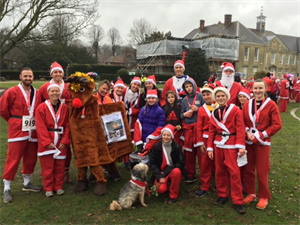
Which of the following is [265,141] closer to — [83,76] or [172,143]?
[172,143]

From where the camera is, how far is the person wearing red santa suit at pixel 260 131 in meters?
3.86

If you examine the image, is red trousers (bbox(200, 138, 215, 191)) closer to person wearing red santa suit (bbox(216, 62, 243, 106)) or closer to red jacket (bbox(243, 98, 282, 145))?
red jacket (bbox(243, 98, 282, 145))

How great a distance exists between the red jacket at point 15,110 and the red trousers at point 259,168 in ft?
13.0

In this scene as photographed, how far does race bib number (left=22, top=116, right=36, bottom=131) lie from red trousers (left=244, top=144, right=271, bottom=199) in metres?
3.87

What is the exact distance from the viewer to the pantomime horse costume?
4.23 meters

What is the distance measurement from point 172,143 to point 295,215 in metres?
2.33

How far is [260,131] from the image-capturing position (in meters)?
3.98

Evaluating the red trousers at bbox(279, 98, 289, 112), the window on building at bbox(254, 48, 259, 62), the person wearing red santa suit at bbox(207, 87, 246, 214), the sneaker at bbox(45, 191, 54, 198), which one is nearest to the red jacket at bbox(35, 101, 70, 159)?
the sneaker at bbox(45, 191, 54, 198)

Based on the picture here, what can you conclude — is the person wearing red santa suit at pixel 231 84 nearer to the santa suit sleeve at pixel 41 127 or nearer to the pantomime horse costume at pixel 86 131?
the pantomime horse costume at pixel 86 131

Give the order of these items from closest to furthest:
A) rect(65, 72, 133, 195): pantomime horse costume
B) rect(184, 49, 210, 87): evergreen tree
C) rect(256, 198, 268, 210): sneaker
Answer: rect(256, 198, 268, 210): sneaker < rect(65, 72, 133, 195): pantomime horse costume < rect(184, 49, 210, 87): evergreen tree

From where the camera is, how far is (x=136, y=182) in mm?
4039

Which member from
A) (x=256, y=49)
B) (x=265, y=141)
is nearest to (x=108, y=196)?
(x=265, y=141)

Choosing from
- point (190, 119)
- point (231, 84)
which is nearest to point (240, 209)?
point (190, 119)

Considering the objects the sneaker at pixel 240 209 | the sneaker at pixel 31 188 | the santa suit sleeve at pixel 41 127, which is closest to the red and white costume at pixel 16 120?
the santa suit sleeve at pixel 41 127
